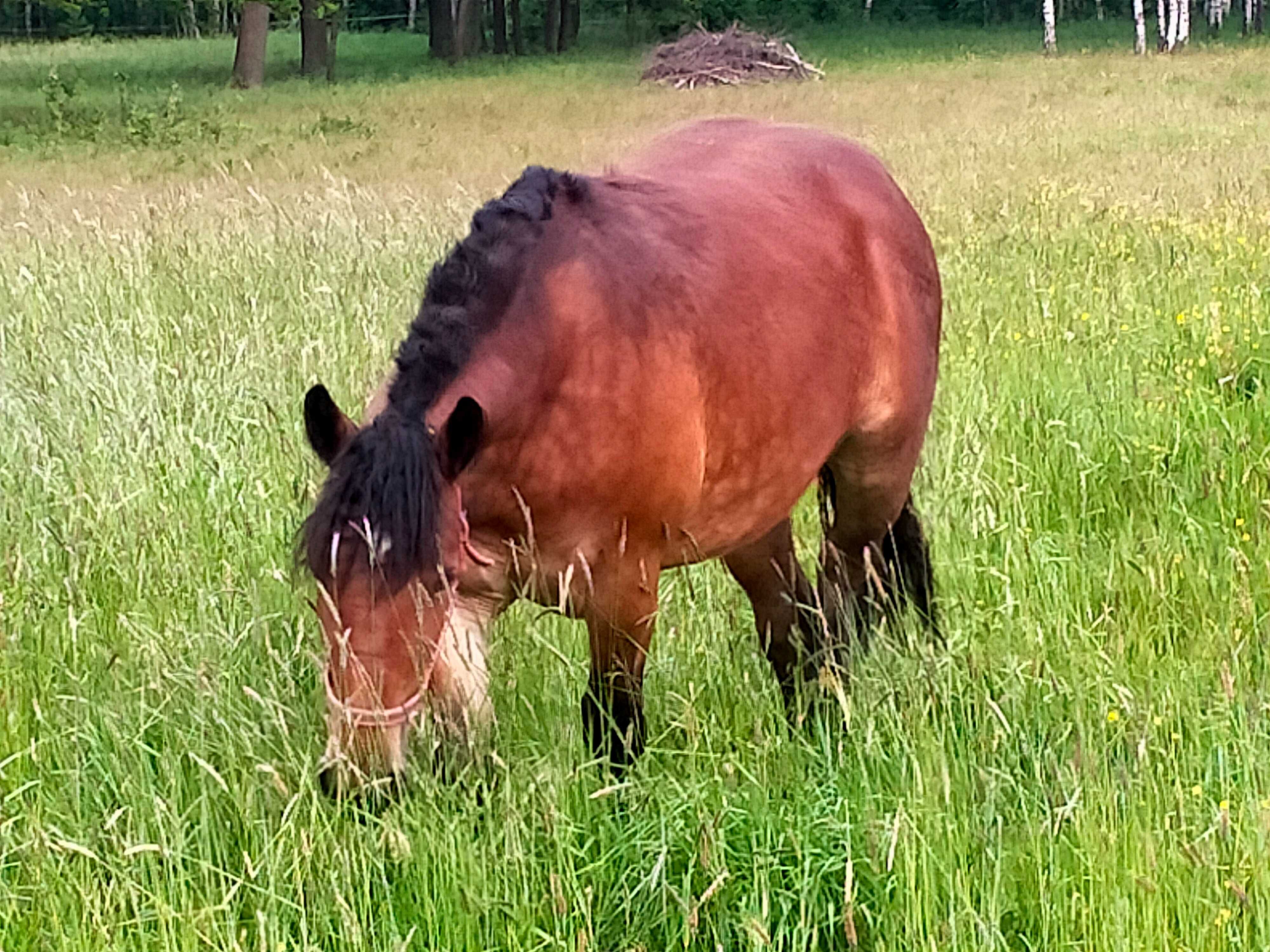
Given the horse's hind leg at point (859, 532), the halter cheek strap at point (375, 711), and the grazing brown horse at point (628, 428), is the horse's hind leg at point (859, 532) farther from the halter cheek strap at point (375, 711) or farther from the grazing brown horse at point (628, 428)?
the halter cheek strap at point (375, 711)

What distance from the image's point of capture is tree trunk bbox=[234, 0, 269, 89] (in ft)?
93.6

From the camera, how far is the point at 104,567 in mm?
3943

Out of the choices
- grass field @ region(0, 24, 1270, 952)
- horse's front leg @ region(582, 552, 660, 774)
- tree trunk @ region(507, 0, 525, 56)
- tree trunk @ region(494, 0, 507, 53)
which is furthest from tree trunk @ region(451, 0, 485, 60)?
horse's front leg @ region(582, 552, 660, 774)

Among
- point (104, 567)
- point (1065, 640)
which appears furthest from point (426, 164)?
point (1065, 640)

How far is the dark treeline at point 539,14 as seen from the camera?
134 feet

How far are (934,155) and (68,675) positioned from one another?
1135cm

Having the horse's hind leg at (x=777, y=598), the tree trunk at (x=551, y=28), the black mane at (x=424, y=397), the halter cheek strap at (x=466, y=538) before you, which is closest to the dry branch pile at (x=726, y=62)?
the tree trunk at (x=551, y=28)

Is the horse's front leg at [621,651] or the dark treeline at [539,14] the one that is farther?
the dark treeline at [539,14]

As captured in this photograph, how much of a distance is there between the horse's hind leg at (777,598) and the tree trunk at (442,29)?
1400 inches

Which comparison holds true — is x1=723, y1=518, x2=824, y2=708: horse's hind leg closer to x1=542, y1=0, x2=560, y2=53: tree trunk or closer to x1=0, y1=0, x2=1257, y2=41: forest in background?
x1=0, y1=0, x2=1257, y2=41: forest in background

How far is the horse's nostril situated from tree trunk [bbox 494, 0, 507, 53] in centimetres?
3931

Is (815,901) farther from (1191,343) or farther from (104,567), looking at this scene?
(1191,343)

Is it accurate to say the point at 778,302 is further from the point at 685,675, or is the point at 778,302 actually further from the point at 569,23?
the point at 569,23

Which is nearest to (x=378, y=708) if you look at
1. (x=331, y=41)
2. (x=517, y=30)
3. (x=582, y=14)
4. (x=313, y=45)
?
(x=313, y=45)
